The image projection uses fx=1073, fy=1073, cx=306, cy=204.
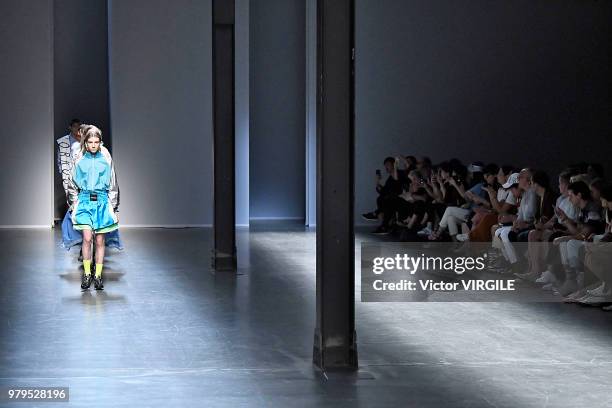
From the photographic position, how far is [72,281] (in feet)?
30.0

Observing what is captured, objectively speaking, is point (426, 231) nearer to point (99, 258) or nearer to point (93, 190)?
point (99, 258)

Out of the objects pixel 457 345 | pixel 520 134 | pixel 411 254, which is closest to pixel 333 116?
pixel 457 345

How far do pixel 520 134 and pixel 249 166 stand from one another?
4.00 meters

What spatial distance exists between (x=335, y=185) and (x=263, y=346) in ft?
4.14

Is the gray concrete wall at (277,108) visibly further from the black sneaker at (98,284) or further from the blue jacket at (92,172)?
the blue jacket at (92,172)

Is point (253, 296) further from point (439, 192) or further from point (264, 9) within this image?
point (264, 9)

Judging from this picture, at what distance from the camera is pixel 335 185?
5.59m

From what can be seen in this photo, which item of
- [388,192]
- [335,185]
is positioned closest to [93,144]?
[335,185]

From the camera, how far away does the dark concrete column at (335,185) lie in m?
5.50

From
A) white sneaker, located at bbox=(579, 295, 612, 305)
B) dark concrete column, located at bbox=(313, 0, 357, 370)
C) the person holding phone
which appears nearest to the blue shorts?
dark concrete column, located at bbox=(313, 0, 357, 370)

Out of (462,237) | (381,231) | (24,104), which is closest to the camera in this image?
(462,237)

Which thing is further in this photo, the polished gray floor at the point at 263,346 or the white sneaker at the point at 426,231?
the white sneaker at the point at 426,231

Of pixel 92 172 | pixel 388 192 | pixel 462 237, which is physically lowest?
pixel 462 237

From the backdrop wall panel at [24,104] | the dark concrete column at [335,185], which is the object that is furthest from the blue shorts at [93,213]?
the backdrop wall panel at [24,104]
